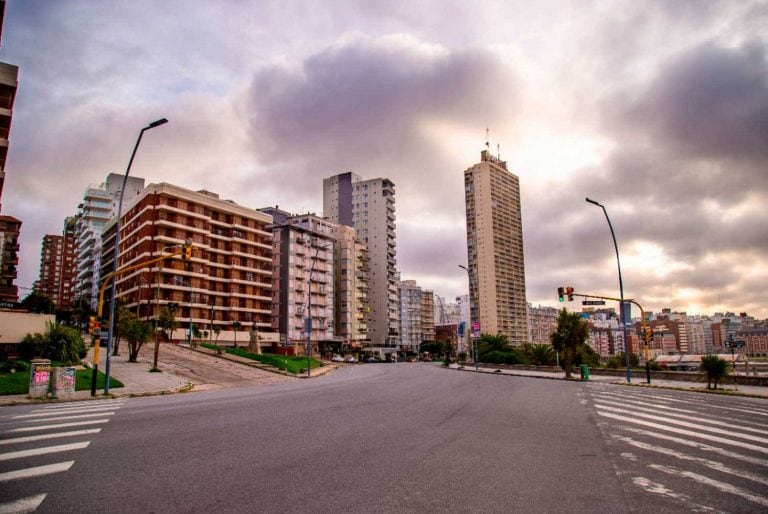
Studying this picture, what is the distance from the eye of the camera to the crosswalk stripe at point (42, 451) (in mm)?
7391

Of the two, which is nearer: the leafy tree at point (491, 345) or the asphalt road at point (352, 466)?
the asphalt road at point (352, 466)

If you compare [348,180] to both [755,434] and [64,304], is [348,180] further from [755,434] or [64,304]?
[755,434]

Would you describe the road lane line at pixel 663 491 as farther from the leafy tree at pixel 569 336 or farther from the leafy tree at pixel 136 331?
the leafy tree at pixel 136 331

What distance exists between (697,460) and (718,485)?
1616mm

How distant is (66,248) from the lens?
144m

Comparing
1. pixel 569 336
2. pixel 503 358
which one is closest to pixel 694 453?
pixel 569 336

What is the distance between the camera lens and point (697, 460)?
753 centimetres

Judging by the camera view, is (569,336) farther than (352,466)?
Yes

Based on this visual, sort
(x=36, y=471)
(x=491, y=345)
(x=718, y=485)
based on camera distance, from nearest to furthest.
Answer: (x=718, y=485)
(x=36, y=471)
(x=491, y=345)

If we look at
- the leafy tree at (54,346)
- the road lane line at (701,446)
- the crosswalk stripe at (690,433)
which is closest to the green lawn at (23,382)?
the leafy tree at (54,346)

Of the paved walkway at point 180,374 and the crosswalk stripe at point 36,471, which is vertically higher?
the crosswalk stripe at point 36,471

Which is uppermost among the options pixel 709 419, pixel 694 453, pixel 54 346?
pixel 54 346

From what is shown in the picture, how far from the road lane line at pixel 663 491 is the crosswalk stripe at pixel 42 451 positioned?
27.9 ft

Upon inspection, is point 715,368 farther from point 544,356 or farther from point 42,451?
point 544,356
